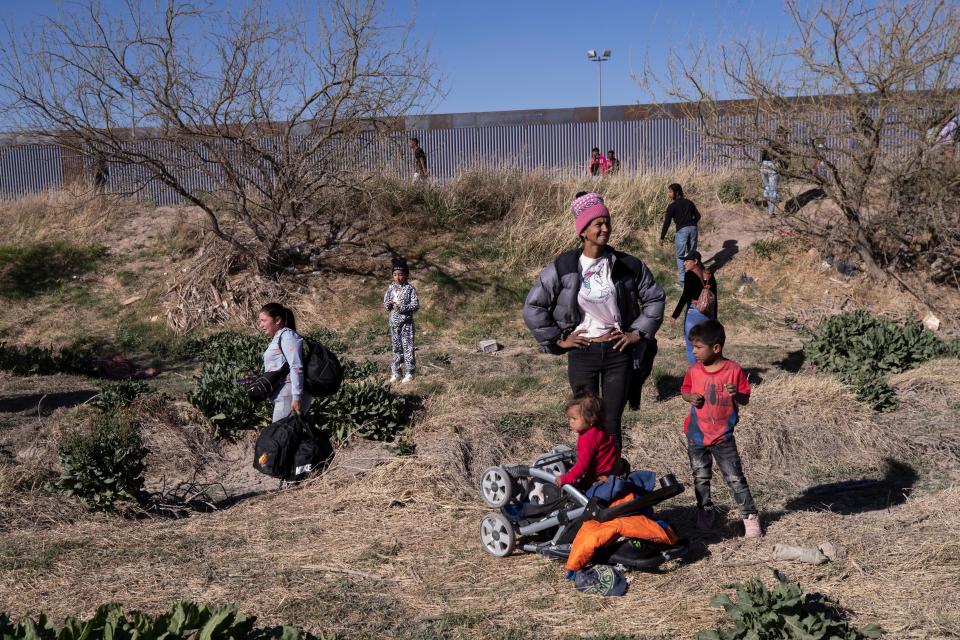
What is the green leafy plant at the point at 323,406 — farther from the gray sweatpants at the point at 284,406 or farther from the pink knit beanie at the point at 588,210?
the pink knit beanie at the point at 588,210

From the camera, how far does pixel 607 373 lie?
5.31 metres

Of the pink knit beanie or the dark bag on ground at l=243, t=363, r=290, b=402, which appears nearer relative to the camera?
the pink knit beanie

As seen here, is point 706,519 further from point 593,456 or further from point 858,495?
point 858,495

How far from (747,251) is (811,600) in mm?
13099

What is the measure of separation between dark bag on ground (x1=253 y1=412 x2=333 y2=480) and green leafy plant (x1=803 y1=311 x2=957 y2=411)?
5.67 meters

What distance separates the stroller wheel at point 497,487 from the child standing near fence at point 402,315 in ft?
14.9

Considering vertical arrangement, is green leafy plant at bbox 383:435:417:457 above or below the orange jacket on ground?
below

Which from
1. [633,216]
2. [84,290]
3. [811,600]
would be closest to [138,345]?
[84,290]

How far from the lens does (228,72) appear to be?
47.0ft

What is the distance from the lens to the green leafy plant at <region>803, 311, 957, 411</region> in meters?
9.71

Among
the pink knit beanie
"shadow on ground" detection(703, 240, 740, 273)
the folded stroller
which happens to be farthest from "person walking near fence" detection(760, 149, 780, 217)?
the folded stroller

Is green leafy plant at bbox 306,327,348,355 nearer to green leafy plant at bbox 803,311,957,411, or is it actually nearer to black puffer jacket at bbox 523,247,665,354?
green leafy plant at bbox 803,311,957,411

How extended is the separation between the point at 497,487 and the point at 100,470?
2.70 meters

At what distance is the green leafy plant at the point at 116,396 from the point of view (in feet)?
26.5
